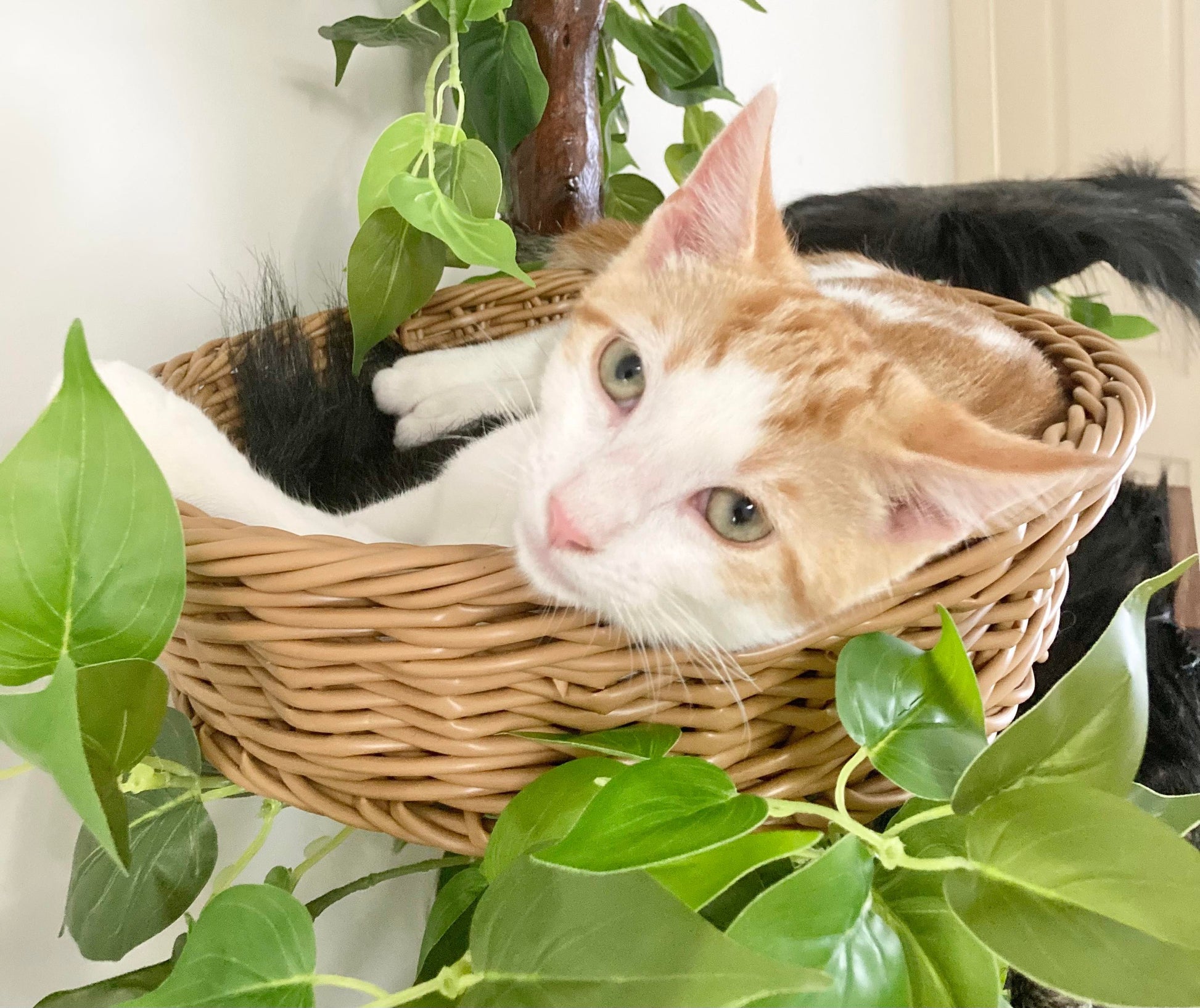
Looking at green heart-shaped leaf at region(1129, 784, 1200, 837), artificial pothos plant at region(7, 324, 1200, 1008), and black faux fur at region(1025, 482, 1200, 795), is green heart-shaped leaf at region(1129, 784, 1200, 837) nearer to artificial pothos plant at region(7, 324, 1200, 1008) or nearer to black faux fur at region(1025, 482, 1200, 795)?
artificial pothos plant at region(7, 324, 1200, 1008)

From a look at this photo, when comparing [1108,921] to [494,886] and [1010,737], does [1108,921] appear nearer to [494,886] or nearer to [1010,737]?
[1010,737]

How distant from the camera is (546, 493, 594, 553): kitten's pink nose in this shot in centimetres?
59

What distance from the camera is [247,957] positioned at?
18.5 inches

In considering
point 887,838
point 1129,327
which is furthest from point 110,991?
point 1129,327

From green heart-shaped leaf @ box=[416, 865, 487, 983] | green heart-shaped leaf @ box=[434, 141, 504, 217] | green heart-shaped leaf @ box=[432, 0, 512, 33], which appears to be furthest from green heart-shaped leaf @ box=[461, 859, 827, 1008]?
green heart-shaped leaf @ box=[432, 0, 512, 33]

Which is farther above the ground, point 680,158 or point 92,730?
point 680,158

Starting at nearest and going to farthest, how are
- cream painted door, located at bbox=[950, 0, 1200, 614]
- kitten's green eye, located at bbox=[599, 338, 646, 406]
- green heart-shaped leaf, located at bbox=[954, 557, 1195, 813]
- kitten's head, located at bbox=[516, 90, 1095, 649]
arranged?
green heart-shaped leaf, located at bbox=[954, 557, 1195, 813] → kitten's head, located at bbox=[516, 90, 1095, 649] → kitten's green eye, located at bbox=[599, 338, 646, 406] → cream painted door, located at bbox=[950, 0, 1200, 614]

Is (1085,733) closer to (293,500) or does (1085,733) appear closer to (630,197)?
(293,500)

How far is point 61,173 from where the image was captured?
0.85 metres

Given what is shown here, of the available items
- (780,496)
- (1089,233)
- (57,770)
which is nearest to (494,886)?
(57,770)

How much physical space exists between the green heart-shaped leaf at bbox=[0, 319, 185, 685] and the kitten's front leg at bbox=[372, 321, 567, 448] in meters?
0.58

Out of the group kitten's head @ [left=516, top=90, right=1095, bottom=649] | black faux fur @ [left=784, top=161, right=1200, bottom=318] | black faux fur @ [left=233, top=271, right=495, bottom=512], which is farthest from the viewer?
black faux fur @ [left=784, top=161, right=1200, bottom=318]

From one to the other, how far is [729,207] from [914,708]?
1.38 ft

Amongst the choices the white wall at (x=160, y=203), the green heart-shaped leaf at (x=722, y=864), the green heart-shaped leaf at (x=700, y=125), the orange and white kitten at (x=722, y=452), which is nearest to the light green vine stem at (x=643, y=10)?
the green heart-shaped leaf at (x=700, y=125)
